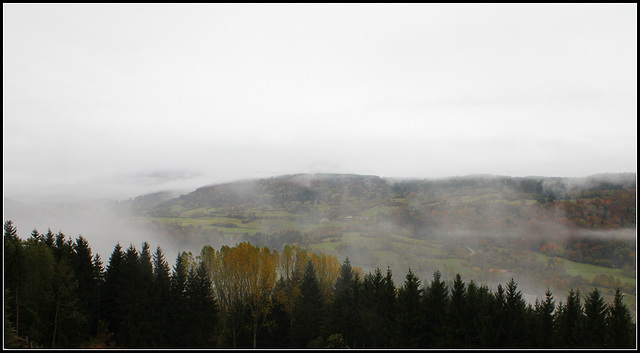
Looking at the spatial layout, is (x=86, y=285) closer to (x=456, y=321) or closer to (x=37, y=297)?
(x=37, y=297)

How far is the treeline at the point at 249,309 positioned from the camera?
14.3 metres

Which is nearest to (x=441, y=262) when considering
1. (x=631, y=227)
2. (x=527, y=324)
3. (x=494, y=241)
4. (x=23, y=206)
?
(x=494, y=241)

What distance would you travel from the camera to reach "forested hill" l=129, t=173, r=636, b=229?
75562 mm

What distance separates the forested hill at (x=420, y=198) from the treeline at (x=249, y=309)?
2984 inches

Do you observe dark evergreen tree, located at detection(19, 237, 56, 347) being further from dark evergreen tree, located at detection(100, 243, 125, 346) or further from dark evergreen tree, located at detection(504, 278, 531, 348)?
dark evergreen tree, located at detection(504, 278, 531, 348)

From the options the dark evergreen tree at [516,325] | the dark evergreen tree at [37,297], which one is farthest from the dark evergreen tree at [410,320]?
the dark evergreen tree at [37,297]

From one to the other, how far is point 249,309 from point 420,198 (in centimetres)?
10685

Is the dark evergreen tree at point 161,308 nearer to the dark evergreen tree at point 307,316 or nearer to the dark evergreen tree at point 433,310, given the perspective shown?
the dark evergreen tree at point 307,316

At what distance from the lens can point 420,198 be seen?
4722 inches

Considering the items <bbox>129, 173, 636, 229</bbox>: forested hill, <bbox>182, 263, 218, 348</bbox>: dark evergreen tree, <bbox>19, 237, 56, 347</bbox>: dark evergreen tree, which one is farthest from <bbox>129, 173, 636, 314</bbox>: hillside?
<bbox>19, 237, 56, 347</bbox>: dark evergreen tree

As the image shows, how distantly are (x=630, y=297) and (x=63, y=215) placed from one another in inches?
4441

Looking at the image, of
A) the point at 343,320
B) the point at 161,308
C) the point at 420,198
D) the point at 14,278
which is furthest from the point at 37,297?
the point at 420,198

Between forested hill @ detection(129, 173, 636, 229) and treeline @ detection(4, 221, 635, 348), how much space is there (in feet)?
249

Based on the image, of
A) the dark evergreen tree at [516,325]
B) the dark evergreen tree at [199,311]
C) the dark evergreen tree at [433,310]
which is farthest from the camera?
the dark evergreen tree at [199,311]
